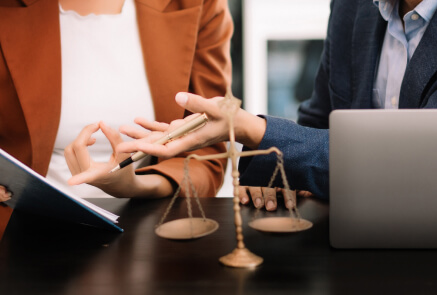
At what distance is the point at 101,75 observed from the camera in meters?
1.53

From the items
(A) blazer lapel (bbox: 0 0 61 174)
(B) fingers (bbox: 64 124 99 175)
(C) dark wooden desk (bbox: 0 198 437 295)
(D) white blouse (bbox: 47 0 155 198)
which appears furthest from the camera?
(D) white blouse (bbox: 47 0 155 198)

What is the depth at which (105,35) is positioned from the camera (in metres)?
1.54

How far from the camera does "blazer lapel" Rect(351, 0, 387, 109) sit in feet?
4.65

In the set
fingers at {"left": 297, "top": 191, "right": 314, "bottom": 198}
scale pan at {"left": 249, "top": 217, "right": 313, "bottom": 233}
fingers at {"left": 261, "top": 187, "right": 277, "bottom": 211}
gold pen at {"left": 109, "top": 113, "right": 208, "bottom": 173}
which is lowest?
fingers at {"left": 297, "top": 191, "right": 314, "bottom": 198}

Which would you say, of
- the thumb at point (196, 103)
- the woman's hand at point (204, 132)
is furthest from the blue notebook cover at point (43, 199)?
the thumb at point (196, 103)

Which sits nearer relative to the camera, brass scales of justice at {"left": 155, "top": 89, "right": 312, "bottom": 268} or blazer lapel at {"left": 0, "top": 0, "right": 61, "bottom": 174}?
brass scales of justice at {"left": 155, "top": 89, "right": 312, "bottom": 268}

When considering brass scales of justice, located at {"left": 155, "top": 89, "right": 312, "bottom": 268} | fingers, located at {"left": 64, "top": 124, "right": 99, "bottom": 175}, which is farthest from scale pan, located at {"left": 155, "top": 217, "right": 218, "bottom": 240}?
fingers, located at {"left": 64, "top": 124, "right": 99, "bottom": 175}

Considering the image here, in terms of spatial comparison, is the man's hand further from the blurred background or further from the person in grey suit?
the blurred background

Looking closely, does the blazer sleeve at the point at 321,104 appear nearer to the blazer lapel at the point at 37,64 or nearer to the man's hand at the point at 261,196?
the man's hand at the point at 261,196

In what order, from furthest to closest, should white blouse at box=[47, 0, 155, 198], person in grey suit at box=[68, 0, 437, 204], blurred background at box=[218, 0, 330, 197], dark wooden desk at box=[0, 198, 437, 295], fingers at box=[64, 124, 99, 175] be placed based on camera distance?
blurred background at box=[218, 0, 330, 197]
white blouse at box=[47, 0, 155, 198]
fingers at box=[64, 124, 99, 175]
person in grey suit at box=[68, 0, 437, 204]
dark wooden desk at box=[0, 198, 437, 295]

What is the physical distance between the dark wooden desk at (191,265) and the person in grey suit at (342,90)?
12 cm

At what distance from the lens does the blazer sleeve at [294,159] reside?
94cm

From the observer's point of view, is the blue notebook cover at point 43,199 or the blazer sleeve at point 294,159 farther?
the blazer sleeve at point 294,159

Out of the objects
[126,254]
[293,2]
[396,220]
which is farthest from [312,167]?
[293,2]
